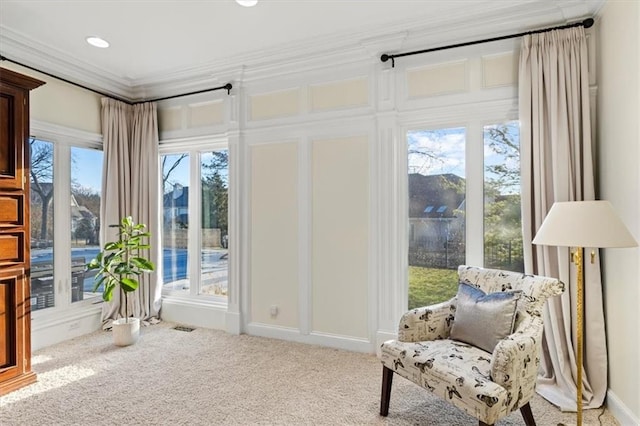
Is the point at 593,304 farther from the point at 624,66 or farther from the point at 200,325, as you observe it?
the point at 200,325

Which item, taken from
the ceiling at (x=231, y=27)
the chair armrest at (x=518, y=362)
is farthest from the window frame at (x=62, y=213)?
the chair armrest at (x=518, y=362)

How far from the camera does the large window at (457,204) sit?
3.13m

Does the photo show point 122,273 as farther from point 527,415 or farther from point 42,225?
point 527,415

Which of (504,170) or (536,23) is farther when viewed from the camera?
(504,170)

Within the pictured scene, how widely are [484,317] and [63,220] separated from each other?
158 inches

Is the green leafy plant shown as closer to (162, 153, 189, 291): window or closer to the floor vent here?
(162, 153, 189, 291): window

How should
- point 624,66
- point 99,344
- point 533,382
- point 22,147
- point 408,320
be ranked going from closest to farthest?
point 533,382, point 624,66, point 408,320, point 22,147, point 99,344

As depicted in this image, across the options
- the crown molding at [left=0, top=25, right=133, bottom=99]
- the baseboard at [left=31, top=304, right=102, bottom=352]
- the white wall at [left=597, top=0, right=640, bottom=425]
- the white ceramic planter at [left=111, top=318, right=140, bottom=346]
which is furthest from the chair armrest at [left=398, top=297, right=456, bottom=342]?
the crown molding at [left=0, top=25, right=133, bottom=99]

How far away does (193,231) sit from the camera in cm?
444

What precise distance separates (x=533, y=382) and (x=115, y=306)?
408 centimetres

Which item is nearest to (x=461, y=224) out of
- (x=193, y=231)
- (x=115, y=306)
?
(x=193, y=231)

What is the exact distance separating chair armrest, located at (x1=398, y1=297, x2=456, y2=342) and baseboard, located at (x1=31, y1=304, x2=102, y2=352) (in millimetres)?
3383

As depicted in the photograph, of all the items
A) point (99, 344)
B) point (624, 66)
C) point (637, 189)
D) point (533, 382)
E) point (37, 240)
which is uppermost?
point (624, 66)

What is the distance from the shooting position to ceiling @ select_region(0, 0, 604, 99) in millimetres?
2896
